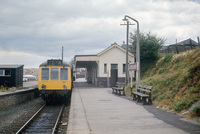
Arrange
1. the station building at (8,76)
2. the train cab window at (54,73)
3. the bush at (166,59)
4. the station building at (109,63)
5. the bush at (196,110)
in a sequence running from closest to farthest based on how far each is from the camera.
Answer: the bush at (196,110) → the train cab window at (54,73) → the bush at (166,59) → the station building at (8,76) → the station building at (109,63)

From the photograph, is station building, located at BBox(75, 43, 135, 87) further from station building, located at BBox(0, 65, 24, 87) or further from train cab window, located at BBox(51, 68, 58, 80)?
train cab window, located at BBox(51, 68, 58, 80)

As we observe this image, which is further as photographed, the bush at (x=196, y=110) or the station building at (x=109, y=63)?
the station building at (x=109, y=63)

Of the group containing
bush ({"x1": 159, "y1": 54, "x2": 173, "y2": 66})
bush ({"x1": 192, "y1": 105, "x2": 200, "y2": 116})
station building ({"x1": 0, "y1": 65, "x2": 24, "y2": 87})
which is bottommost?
bush ({"x1": 192, "y1": 105, "x2": 200, "y2": 116})

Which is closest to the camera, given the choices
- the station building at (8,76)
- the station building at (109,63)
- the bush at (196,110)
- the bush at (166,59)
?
the bush at (196,110)

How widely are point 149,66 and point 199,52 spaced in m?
11.7

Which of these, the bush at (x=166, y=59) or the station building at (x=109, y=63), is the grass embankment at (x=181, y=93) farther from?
the station building at (x=109, y=63)

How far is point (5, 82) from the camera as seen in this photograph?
25.7 meters

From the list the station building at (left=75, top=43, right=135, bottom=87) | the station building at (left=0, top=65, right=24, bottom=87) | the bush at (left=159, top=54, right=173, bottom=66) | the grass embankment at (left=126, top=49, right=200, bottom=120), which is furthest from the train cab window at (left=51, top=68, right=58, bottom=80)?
the station building at (left=75, top=43, right=135, bottom=87)

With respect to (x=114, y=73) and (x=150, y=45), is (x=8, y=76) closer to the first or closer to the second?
(x=114, y=73)

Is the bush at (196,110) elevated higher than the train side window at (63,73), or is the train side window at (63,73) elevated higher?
the train side window at (63,73)

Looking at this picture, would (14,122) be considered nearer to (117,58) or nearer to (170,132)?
(170,132)

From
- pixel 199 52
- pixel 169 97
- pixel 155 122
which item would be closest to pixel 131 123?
pixel 155 122

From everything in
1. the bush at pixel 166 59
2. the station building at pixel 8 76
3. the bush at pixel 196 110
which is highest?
the bush at pixel 166 59

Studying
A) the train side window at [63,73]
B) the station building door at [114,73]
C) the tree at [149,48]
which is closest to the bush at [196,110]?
the train side window at [63,73]
